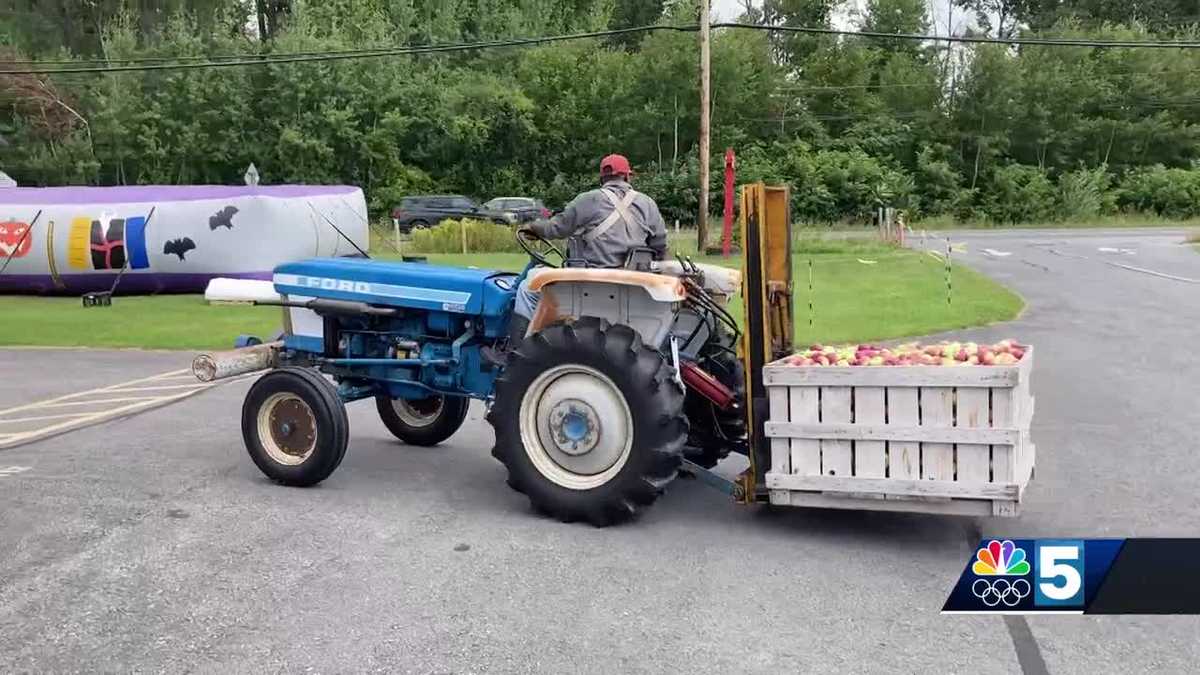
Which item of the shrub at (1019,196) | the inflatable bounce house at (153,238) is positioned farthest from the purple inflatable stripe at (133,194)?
the shrub at (1019,196)

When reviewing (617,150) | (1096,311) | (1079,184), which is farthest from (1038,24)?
(1096,311)

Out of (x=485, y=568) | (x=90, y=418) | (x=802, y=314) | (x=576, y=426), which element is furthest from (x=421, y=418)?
(x=802, y=314)

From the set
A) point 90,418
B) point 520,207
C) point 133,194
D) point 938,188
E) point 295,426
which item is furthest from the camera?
point 938,188

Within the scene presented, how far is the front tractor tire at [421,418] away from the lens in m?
8.36

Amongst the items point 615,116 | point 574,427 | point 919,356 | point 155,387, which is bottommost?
point 155,387

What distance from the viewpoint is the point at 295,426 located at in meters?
7.13

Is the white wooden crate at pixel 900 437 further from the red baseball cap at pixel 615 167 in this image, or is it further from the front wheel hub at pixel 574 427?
the red baseball cap at pixel 615 167

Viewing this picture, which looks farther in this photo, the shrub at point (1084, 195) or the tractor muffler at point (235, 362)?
the shrub at point (1084, 195)

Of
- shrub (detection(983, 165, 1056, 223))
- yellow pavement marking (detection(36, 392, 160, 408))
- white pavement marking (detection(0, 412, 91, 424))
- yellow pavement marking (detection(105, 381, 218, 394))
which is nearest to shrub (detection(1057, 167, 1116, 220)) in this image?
shrub (detection(983, 165, 1056, 223))

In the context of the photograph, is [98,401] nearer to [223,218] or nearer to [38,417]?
[38,417]

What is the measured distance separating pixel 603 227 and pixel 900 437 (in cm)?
215

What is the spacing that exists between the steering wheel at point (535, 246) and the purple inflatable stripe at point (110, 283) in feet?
47.6

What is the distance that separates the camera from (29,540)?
238 inches

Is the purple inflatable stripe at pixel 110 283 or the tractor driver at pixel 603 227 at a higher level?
the tractor driver at pixel 603 227
